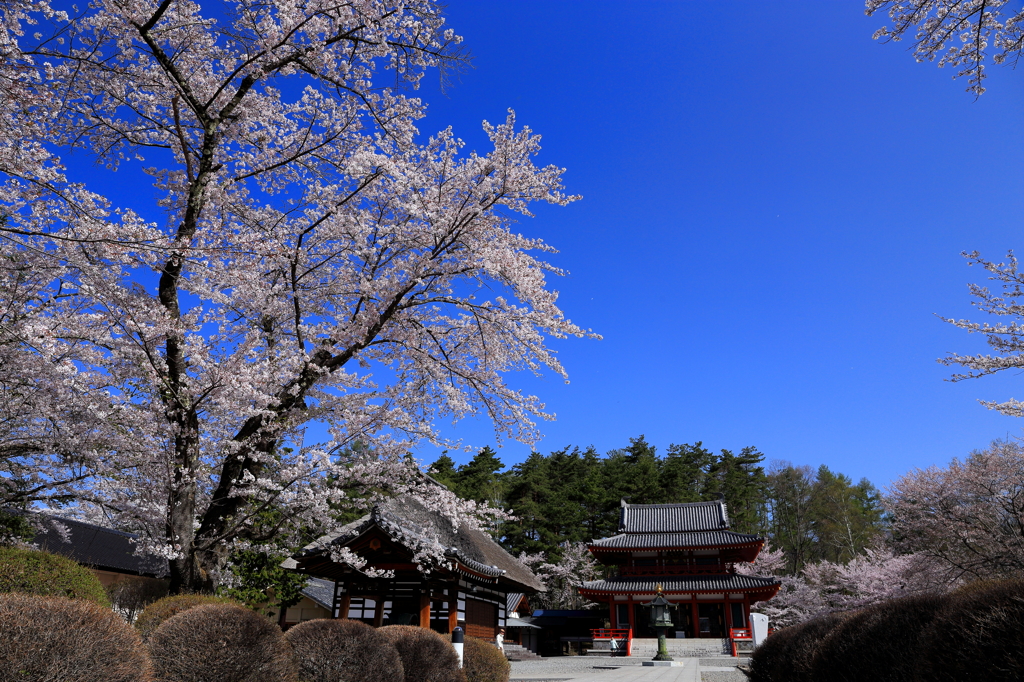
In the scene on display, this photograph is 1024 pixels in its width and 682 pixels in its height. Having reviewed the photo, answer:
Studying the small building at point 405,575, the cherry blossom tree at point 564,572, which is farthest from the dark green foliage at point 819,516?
the small building at point 405,575

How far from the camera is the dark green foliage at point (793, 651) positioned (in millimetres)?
6922

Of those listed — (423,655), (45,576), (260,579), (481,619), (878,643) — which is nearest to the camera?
(878,643)

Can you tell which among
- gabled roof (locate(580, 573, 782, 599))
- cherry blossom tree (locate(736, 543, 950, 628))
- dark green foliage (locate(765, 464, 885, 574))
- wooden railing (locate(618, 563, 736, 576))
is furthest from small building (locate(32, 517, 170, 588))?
dark green foliage (locate(765, 464, 885, 574))

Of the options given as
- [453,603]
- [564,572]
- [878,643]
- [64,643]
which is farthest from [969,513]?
[564,572]

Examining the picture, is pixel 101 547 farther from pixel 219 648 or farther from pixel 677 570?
pixel 677 570

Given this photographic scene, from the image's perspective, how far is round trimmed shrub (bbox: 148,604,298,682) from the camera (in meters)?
5.05

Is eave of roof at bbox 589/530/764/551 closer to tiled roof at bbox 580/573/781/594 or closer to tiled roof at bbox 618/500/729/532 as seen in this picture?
tiled roof at bbox 618/500/729/532

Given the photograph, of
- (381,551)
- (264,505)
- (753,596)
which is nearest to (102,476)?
(264,505)

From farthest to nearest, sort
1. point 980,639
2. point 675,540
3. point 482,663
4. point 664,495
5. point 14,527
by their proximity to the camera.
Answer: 1. point 664,495
2. point 675,540
3. point 482,663
4. point 14,527
5. point 980,639

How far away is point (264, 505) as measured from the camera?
781cm

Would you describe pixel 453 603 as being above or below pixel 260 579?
below

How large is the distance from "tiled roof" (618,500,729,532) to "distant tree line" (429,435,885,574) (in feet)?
16.8

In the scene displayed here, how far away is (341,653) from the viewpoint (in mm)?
6594

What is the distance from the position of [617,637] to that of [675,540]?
8.02 m
